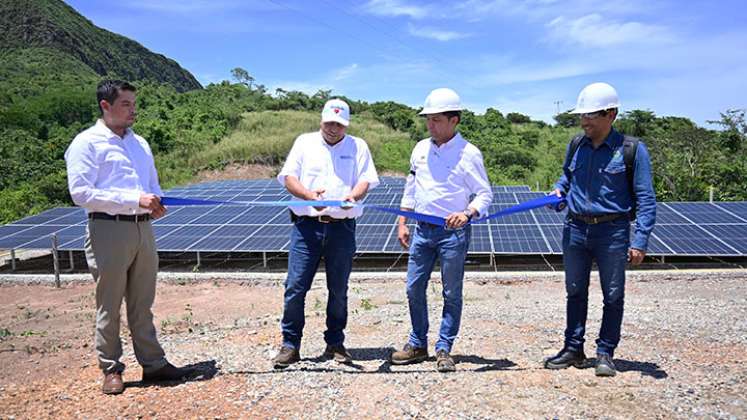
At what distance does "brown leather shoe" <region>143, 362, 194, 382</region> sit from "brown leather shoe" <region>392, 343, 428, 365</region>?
1628mm

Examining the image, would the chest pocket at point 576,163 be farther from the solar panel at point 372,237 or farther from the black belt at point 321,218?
the solar panel at point 372,237

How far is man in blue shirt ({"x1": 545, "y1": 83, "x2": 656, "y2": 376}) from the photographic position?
13.9ft

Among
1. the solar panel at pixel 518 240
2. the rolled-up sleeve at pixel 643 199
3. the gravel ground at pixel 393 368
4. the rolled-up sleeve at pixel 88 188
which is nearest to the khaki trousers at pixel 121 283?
the rolled-up sleeve at pixel 88 188

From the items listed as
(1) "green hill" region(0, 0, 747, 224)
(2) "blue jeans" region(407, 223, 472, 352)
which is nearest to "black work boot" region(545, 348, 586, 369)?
(2) "blue jeans" region(407, 223, 472, 352)

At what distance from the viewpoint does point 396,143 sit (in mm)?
35781

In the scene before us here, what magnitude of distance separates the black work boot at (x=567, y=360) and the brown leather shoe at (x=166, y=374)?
9.15ft

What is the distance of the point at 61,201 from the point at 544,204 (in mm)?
24340

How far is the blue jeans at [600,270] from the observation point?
4.30m

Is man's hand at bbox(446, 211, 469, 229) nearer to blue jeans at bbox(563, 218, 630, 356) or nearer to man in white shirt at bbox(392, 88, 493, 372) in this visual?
man in white shirt at bbox(392, 88, 493, 372)

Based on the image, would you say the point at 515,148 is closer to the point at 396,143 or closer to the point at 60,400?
the point at 396,143

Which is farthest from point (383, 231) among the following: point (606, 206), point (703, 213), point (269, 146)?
point (269, 146)

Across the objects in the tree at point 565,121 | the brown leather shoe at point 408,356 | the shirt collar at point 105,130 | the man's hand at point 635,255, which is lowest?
the brown leather shoe at point 408,356

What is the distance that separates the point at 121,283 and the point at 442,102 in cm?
262

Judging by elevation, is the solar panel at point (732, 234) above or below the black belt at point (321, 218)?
below
